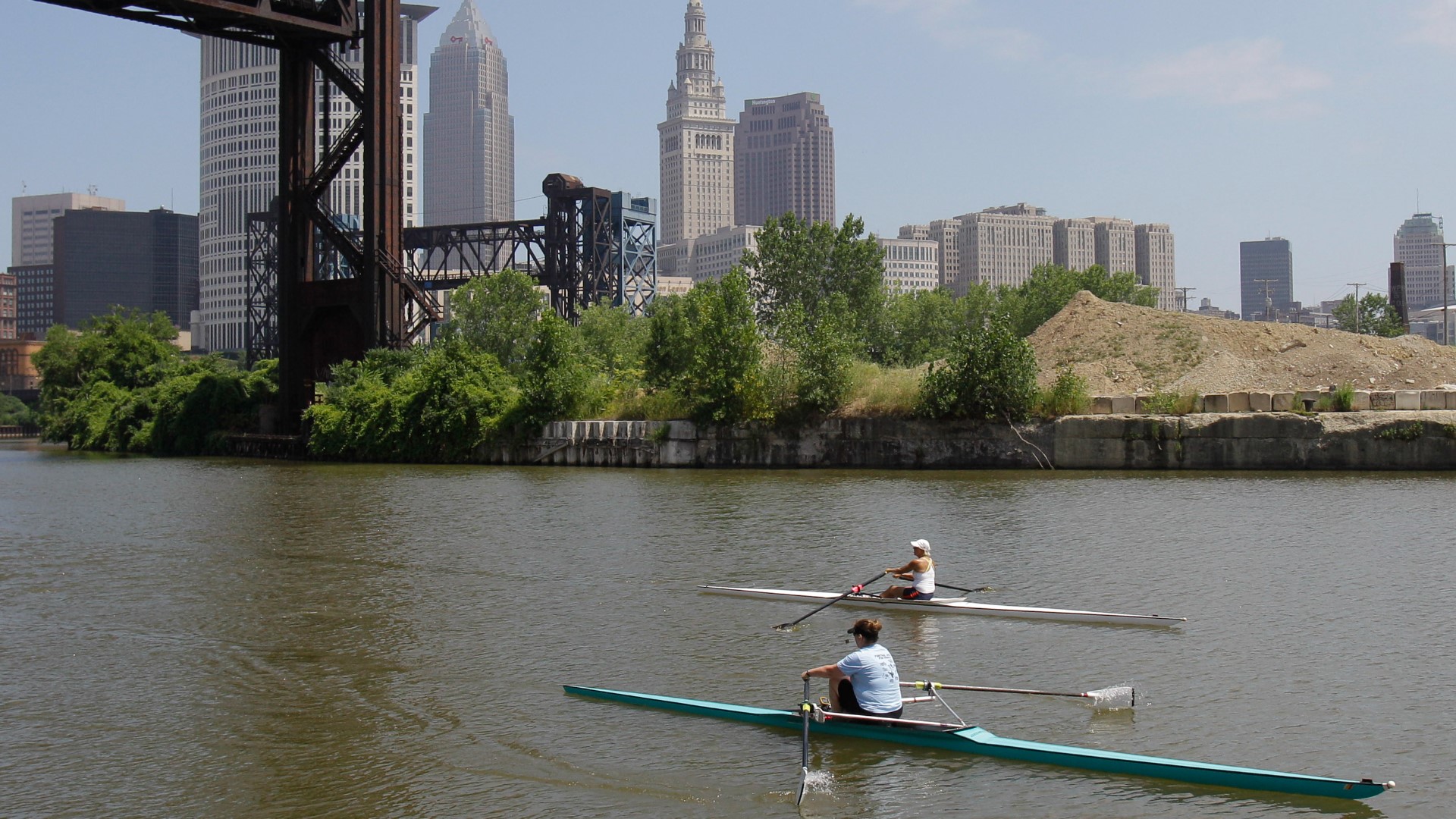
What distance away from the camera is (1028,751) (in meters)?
11.9

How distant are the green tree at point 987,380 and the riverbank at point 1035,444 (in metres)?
0.58

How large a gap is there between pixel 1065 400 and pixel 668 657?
3410 cm

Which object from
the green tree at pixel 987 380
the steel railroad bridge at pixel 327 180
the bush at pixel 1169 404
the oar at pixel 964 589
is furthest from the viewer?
the steel railroad bridge at pixel 327 180

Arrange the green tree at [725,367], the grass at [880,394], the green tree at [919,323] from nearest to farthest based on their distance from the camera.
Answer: the grass at [880,394] → the green tree at [725,367] → the green tree at [919,323]

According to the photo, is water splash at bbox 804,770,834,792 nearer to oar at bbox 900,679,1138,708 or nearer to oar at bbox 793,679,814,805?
oar at bbox 793,679,814,805

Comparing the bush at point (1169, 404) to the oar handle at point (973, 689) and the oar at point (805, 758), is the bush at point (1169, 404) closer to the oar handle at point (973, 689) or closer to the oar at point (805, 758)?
the oar handle at point (973, 689)

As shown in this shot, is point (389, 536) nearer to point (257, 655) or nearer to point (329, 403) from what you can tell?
point (257, 655)

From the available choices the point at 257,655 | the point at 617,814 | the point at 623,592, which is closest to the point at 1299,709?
the point at 617,814

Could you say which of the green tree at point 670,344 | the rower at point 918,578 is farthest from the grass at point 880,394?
the rower at point 918,578

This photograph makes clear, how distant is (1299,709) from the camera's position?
44.2 ft

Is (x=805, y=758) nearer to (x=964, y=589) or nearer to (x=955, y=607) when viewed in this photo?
(x=955, y=607)

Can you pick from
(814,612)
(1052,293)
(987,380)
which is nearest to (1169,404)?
(987,380)

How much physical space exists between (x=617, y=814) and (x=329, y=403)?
5085cm

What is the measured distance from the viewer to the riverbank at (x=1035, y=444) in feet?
140
